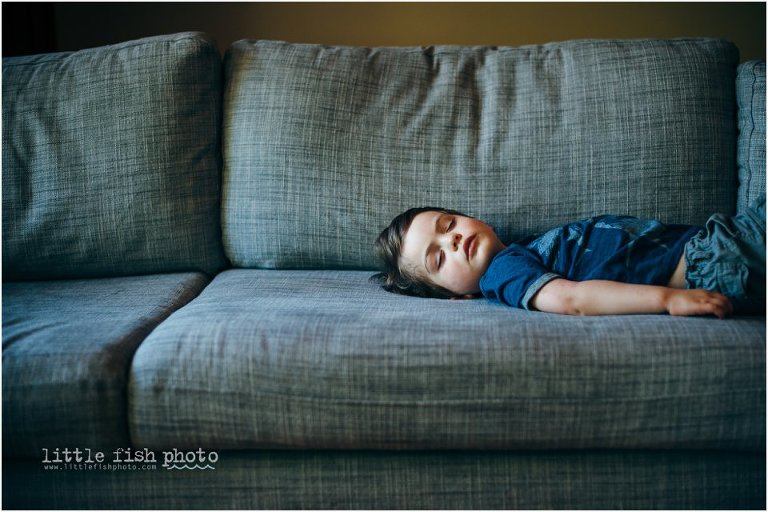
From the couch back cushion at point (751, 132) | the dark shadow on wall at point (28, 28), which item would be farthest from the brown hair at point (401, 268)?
the dark shadow on wall at point (28, 28)

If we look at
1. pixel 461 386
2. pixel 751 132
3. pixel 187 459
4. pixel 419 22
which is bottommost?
pixel 187 459

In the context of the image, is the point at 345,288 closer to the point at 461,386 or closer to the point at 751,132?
the point at 461,386

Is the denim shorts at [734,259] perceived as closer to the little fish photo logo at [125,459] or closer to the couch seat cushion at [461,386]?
the couch seat cushion at [461,386]

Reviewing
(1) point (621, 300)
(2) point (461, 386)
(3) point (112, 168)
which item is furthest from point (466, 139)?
(3) point (112, 168)

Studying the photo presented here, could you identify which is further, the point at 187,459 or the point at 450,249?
the point at 450,249

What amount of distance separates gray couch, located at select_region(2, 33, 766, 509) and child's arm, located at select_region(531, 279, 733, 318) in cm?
4

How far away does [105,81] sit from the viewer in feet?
5.77

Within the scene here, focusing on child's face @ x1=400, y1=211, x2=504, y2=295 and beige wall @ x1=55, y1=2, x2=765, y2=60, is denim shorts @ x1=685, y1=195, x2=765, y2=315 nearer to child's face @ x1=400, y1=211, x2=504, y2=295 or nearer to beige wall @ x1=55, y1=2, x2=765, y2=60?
child's face @ x1=400, y1=211, x2=504, y2=295

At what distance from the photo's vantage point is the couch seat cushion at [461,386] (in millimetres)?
1107

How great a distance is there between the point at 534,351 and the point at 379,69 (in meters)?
0.98

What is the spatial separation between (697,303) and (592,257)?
28 cm

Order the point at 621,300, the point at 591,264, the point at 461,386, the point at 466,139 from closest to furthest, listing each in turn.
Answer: the point at 461,386, the point at 621,300, the point at 591,264, the point at 466,139

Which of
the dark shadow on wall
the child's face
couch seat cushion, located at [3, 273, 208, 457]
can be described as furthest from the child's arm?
the dark shadow on wall

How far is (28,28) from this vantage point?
242 cm
